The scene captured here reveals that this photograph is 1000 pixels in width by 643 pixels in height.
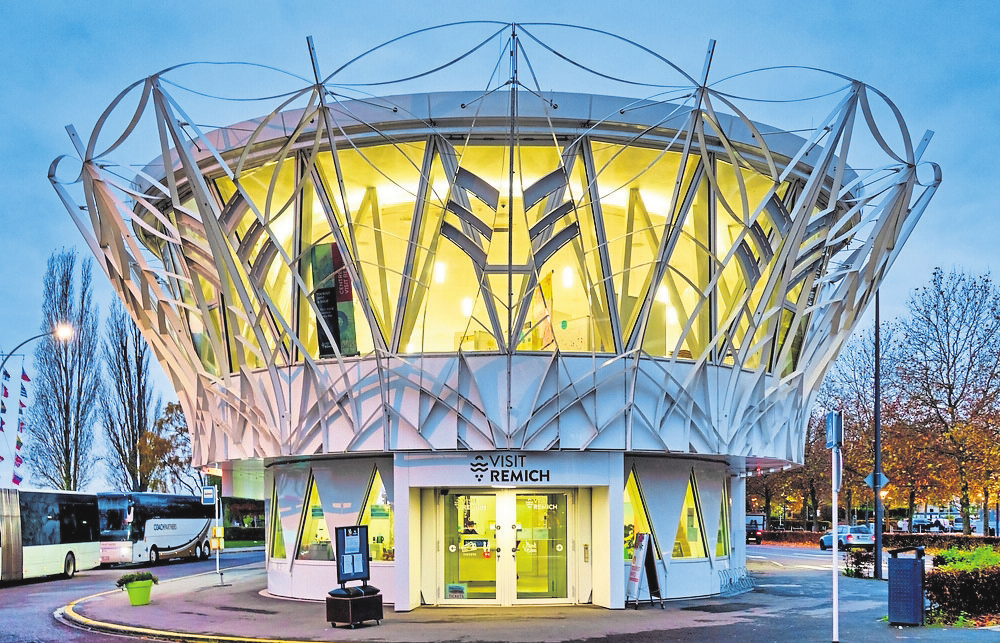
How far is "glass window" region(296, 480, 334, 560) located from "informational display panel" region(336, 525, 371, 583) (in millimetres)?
4714

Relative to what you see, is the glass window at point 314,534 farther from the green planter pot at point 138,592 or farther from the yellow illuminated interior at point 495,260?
the yellow illuminated interior at point 495,260

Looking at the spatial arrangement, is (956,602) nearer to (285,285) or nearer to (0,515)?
(285,285)

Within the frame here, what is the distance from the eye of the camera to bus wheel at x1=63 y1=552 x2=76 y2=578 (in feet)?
128

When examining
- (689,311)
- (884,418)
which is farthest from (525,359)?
(884,418)

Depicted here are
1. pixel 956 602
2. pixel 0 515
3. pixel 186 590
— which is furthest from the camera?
pixel 0 515

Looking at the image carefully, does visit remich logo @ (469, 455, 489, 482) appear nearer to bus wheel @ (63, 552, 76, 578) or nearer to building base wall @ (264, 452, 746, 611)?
building base wall @ (264, 452, 746, 611)

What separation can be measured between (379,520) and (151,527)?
1000 inches

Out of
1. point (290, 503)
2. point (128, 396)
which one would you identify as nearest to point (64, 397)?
point (128, 396)

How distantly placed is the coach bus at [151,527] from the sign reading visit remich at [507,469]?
25720 millimetres

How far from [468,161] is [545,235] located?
8.85ft

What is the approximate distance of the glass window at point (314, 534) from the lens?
A: 2575 centimetres

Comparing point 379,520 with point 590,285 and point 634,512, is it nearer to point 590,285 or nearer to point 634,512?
point 634,512

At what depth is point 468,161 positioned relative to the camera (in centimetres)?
2380

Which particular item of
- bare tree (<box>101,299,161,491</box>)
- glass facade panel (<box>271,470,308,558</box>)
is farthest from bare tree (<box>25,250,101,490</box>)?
glass facade panel (<box>271,470,308,558</box>)
